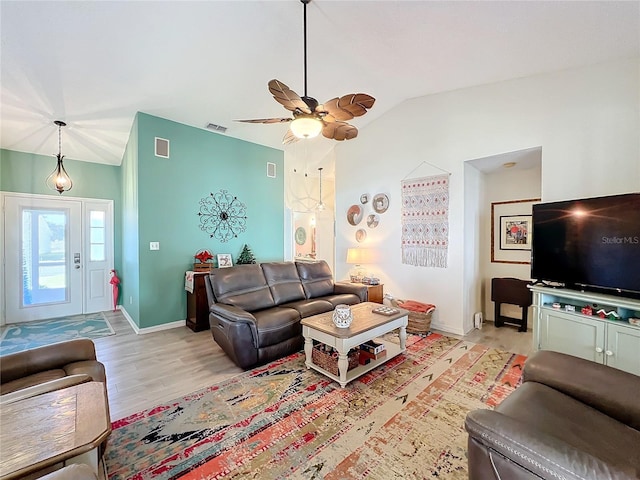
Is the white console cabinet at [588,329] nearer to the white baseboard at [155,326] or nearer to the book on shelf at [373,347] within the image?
the book on shelf at [373,347]

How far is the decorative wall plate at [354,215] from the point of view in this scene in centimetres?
499

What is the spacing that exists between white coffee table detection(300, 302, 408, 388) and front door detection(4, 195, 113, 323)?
15.1 feet

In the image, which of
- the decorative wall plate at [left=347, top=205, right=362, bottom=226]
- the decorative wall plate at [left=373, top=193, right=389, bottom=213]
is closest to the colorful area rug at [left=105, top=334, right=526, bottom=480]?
the decorative wall plate at [left=373, top=193, right=389, bottom=213]

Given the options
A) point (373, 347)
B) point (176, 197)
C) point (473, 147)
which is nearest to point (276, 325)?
point (373, 347)

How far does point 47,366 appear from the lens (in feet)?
5.89

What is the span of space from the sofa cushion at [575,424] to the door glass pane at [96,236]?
20.6 ft

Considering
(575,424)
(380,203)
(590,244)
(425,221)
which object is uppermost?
(380,203)

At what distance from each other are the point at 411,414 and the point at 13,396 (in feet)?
7.65

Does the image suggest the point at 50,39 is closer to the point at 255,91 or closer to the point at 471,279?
the point at 255,91

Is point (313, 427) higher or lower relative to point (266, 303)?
lower

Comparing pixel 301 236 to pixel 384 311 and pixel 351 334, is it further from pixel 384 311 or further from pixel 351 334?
pixel 351 334

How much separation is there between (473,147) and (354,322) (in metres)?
2.80

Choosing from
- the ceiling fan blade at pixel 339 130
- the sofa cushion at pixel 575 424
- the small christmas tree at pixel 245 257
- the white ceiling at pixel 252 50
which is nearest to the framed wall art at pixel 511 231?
the white ceiling at pixel 252 50

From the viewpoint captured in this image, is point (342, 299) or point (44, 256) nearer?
point (342, 299)
